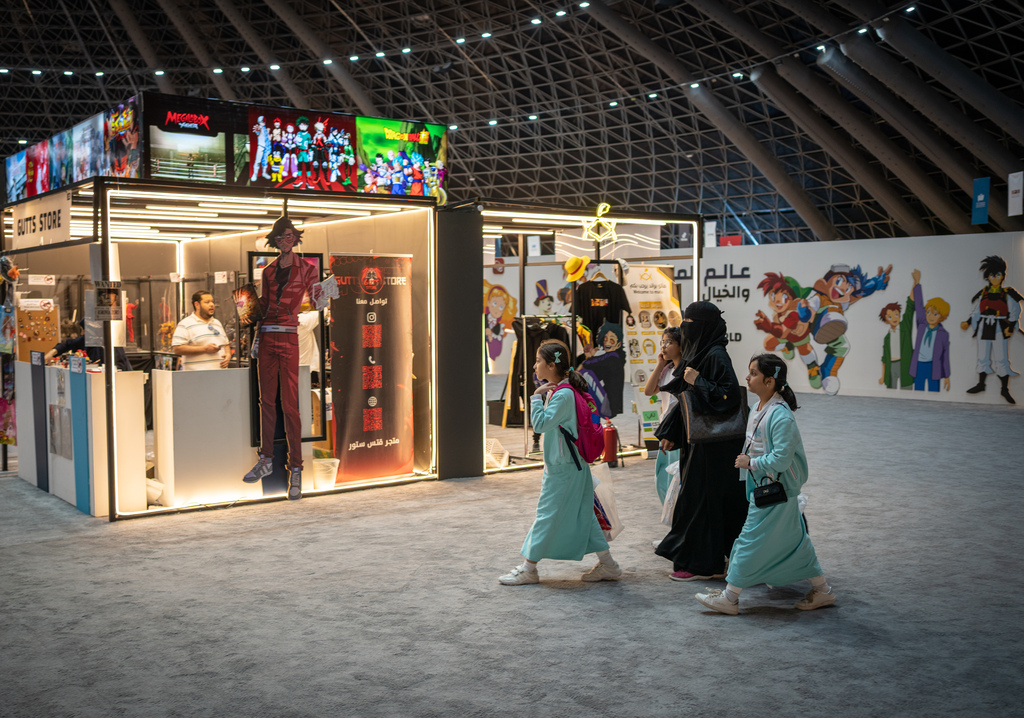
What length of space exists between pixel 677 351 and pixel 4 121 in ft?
121

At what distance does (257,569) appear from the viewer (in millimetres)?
4781

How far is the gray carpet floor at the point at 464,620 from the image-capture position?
313 centimetres

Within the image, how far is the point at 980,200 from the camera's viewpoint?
52.5 ft

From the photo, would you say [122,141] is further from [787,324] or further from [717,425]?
[787,324]

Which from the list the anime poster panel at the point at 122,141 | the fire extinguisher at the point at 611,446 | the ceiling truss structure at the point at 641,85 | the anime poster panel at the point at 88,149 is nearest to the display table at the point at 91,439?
the anime poster panel at the point at 122,141

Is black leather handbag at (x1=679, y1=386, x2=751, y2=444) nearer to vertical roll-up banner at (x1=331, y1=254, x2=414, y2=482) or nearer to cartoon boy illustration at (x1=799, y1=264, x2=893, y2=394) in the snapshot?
vertical roll-up banner at (x1=331, y1=254, x2=414, y2=482)

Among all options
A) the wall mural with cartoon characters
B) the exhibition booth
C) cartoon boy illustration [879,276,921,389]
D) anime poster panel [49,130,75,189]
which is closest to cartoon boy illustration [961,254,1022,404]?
the wall mural with cartoon characters

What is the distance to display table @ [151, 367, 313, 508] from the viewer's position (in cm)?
622

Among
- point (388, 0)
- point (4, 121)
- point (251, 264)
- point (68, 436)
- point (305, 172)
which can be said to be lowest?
point (68, 436)

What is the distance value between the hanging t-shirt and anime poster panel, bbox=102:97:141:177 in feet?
13.4

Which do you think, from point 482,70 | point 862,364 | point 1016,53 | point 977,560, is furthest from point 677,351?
point 482,70

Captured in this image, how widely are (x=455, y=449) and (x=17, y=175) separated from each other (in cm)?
599

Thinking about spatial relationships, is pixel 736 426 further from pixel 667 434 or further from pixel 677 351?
pixel 677 351

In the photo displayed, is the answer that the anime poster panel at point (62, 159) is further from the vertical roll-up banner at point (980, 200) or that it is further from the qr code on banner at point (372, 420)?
the vertical roll-up banner at point (980, 200)
